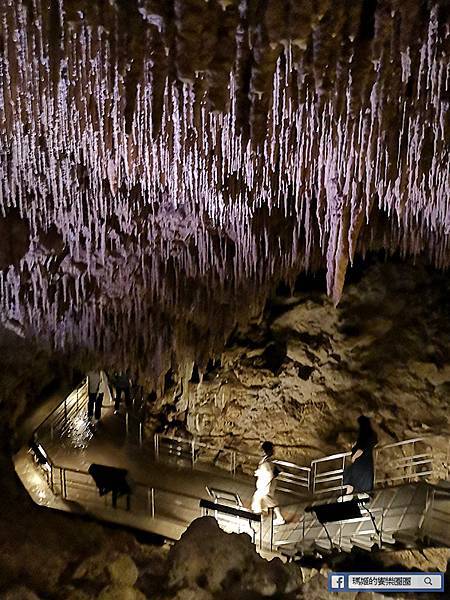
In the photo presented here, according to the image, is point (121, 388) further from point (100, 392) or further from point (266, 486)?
point (266, 486)

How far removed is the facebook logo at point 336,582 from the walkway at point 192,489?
142cm

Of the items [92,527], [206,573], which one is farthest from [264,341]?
[206,573]

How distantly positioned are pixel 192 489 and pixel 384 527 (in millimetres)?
2778

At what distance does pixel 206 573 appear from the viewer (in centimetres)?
487

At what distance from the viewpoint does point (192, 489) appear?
26.5ft

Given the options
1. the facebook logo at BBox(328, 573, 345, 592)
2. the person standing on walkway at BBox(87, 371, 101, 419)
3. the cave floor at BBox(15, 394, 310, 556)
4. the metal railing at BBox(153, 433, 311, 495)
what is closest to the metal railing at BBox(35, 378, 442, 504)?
the metal railing at BBox(153, 433, 311, 495)

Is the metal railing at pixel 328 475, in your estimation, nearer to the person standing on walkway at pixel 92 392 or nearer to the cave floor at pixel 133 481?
the cave floor at pixel 133 481

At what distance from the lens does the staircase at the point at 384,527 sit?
6113mm

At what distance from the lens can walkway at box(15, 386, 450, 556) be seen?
6430mm

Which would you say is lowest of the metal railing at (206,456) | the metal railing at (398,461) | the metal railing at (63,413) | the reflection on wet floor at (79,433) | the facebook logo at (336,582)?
the metal railing at (206,456)

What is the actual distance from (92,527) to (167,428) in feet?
11.6

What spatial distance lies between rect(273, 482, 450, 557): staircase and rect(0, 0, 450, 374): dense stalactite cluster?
3018mm

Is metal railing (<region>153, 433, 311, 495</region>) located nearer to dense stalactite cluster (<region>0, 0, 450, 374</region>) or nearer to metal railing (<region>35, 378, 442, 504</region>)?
metal railing (<region>35, 378, 442, 504</region>)

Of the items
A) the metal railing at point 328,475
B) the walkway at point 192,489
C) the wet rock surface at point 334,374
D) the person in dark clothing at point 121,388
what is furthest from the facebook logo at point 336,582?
the person in dark clothing at point 121,388
